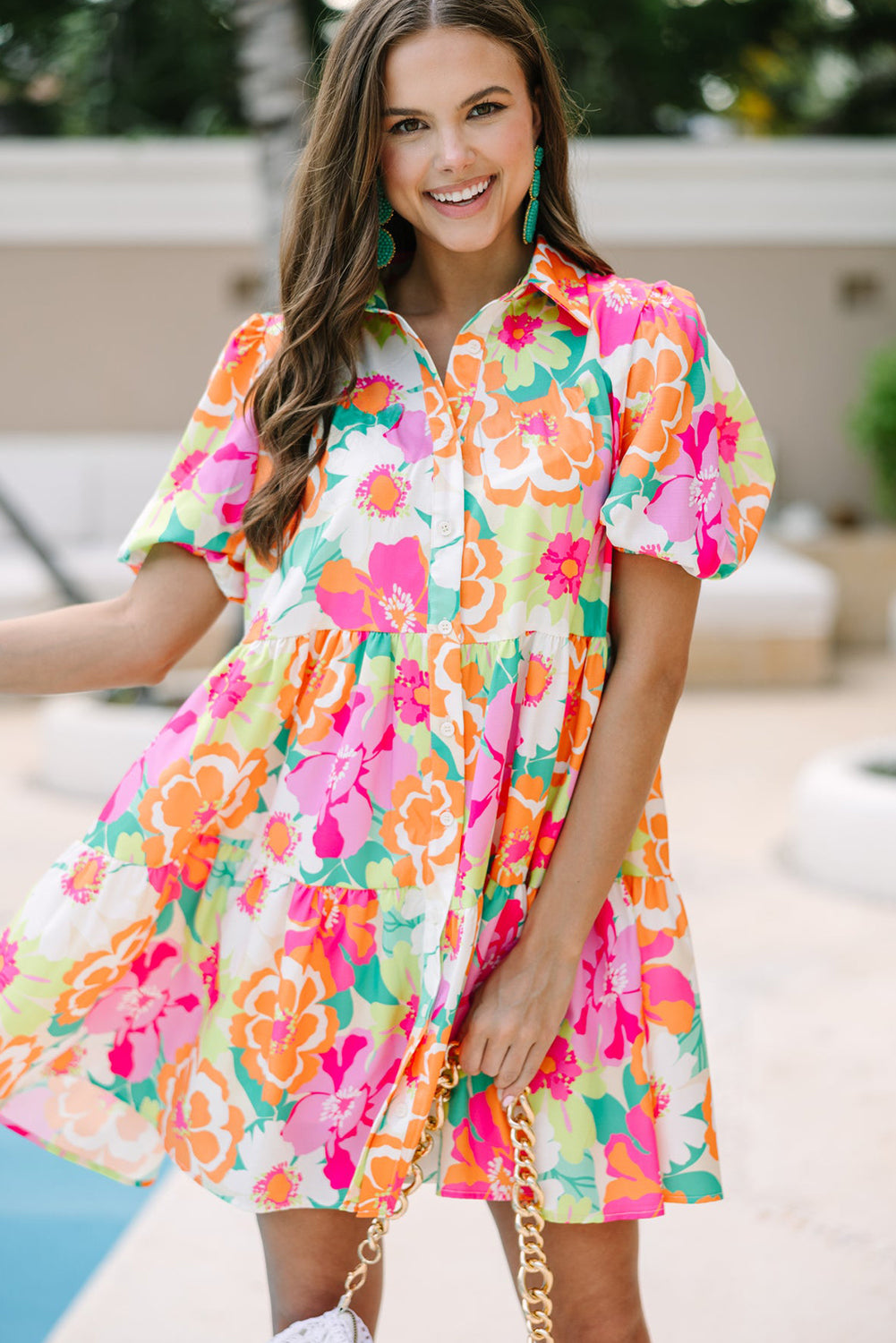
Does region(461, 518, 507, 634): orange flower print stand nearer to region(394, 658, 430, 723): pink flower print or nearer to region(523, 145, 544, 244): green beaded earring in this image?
region(394, 658, 430, 723): pink flower print

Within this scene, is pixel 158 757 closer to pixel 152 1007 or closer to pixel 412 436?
pixel 152 1007

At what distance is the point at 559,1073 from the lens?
137 centimetres

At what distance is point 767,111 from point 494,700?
12.8m

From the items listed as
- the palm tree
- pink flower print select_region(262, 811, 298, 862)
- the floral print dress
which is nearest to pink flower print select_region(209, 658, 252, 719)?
the floral print dress

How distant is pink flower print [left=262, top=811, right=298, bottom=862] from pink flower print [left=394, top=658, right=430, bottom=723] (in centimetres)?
16

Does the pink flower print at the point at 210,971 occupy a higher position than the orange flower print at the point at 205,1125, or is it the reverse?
the pink flower print at the point at 210,971

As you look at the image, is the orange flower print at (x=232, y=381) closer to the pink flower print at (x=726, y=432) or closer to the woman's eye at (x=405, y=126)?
the woman's eye at (x=405, y=126)

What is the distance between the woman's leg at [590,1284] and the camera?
4.47 feet

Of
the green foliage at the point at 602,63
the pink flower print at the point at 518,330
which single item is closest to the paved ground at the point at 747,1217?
the pink flower print at the point at 518,330

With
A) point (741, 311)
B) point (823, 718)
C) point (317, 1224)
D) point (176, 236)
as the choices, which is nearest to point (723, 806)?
point (823, 718)

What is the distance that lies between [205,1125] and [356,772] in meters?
0.40

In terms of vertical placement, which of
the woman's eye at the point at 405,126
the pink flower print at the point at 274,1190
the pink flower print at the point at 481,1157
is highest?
the woman's eye at the point at 405,126

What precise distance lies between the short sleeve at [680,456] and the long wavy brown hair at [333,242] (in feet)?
0.56

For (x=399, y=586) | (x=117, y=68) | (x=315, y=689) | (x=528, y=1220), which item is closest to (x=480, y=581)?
(x=399, y=586)
